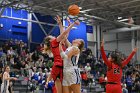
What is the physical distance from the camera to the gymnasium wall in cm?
2503

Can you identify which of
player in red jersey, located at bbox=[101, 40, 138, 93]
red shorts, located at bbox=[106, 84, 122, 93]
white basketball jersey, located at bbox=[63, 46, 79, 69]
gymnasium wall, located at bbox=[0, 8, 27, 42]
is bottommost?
red shorts, located at bbox=[106, 84, 122, 93]

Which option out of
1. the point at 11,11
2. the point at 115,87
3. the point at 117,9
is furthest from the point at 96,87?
the point at 115,87

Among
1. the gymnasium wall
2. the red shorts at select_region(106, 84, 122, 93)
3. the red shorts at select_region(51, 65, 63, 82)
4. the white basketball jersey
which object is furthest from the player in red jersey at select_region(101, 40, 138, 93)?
the gymnasium wall

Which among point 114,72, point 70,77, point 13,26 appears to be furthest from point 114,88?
point 13,26

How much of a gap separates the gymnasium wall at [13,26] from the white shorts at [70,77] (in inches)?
767

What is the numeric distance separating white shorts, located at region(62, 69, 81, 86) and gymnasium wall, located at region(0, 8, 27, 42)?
63.9 ft

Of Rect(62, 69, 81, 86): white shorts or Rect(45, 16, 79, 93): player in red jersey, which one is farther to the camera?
Rect(45, 16, 79, 93): player in red jersey

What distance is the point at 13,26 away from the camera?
83.7ft

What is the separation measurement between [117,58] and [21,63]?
13529mm

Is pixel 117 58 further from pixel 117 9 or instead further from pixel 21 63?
pixel 117 9

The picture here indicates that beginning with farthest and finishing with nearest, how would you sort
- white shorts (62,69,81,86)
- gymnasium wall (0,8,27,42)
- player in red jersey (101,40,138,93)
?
gymnasium wall (0,8,27,42) < player in red jersey (101,40,138,93) < white shorts (62,69,81,86)

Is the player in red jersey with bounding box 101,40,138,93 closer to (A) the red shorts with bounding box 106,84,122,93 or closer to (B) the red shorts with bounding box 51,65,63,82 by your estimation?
(A) the red shorts with bounding box 106,84,122,93

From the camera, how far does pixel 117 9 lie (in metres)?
26.3

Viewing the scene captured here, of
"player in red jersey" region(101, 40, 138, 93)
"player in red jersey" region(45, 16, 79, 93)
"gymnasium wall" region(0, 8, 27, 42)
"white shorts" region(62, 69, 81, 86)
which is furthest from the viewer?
"gymnasium wall" region(0, 8, 27, 42)
